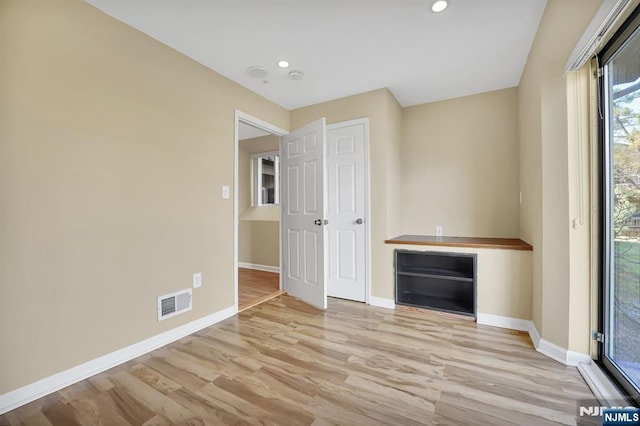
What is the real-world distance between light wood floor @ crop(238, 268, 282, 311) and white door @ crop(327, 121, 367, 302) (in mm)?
806

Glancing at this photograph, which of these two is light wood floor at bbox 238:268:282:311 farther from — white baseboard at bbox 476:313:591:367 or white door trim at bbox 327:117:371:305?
white baseboard at bbox 476:313:591:367

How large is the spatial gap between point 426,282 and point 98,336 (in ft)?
10.1

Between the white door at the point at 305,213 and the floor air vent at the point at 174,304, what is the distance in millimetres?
1226

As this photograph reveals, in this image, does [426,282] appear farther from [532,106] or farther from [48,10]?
[48,10]

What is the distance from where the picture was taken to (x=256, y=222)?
4797 mm

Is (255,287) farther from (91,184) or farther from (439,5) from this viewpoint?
(439,5)

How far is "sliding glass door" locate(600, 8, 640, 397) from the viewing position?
1288 millimetres

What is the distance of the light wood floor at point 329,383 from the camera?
1329 mm

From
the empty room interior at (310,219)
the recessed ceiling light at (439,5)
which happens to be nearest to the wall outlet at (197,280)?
the empty room interior at (310,219)

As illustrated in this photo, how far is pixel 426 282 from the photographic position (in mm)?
3125

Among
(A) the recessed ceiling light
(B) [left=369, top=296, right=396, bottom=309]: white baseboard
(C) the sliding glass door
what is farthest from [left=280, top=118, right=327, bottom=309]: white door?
(C) the sliding glass door

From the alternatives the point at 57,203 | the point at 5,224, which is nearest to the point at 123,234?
the point at 57,203

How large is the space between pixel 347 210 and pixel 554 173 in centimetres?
186

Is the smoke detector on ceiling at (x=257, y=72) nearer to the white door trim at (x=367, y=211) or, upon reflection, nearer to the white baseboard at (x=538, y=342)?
the white door trim at (x=367, y=211)
